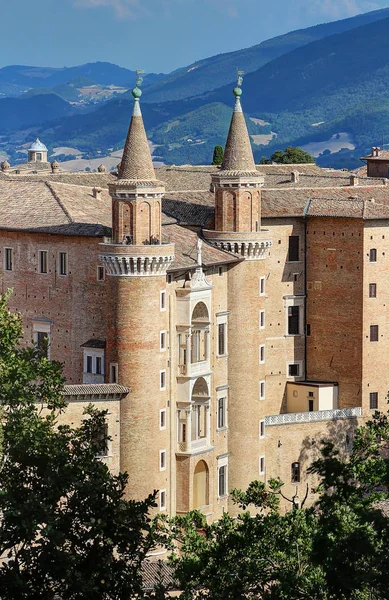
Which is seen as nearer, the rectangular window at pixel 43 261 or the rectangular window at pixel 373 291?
the rectangular window at pixel 43 261

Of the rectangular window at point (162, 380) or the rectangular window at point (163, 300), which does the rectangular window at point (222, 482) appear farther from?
the rectangular window at point (163, 300)

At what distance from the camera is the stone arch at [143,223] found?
61688 mm

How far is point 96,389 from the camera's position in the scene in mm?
61250

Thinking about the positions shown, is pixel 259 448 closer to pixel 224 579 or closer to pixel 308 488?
pixel 308 488

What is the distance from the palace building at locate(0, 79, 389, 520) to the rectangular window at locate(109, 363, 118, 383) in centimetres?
8

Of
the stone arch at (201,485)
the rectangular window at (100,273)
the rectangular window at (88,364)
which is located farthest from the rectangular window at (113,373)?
the stone arch at (201,485)

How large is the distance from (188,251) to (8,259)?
6472mm

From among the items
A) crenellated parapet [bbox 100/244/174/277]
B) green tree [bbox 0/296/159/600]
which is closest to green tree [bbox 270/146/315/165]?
crenellated parapet [bbox 100/244/174/277]

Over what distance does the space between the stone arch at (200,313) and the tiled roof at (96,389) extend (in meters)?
4.54

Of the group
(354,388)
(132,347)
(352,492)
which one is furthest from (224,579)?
(354,388)

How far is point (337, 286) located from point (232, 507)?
31.0 feet

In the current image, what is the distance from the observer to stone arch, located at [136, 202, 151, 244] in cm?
6169

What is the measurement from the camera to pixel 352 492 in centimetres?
4634

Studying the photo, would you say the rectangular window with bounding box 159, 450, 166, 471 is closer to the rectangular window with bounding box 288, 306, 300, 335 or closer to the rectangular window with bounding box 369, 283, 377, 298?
the rectangular window with bounding box 288, 306, 300, 335
